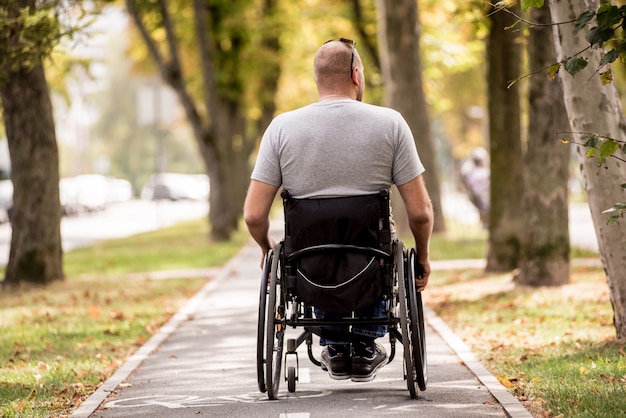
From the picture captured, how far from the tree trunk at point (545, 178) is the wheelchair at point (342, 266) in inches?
279

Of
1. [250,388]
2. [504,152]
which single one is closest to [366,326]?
[250,388]

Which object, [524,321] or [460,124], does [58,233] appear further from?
[460,124]

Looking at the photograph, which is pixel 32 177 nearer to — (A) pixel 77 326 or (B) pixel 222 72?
(A) pixel 77 326

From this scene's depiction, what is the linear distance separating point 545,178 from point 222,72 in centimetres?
2006

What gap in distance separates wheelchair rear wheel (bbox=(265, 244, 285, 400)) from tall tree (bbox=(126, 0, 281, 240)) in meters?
16.7

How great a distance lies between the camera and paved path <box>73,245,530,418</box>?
21.9ft

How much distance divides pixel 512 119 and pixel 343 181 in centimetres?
976

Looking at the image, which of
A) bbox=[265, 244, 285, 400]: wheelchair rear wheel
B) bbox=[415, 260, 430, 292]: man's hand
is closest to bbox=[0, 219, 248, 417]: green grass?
bbox=[265, 244, 285, 400]: wheelchair rear wheel

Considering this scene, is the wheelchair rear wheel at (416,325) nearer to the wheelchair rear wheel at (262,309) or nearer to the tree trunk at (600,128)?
the wheelchair rear wheel at (262,309)

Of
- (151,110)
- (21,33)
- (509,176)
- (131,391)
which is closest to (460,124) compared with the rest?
(151,110)

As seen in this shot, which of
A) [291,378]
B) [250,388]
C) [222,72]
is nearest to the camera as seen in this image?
[291,378]

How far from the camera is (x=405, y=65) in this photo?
2384 centimetres

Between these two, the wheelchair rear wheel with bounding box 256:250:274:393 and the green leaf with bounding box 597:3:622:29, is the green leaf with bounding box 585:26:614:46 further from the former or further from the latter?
the wheelchair rear wheel with bounding box 256:250:274:393

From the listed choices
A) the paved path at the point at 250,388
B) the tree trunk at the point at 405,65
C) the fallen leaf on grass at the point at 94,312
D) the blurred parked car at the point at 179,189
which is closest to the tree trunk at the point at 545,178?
the paved path at the point at 250,388
